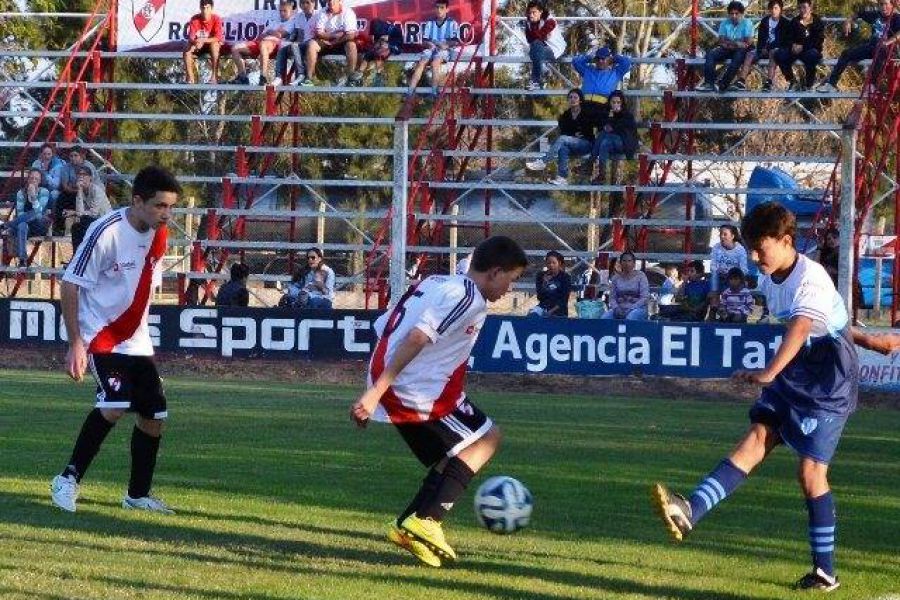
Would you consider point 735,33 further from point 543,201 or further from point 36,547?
point 36,547

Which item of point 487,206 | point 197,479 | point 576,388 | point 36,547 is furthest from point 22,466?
point 487,206

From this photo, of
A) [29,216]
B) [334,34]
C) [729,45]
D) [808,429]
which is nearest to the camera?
Answer: [808,429]

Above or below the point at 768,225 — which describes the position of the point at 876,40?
above

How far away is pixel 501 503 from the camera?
7996mm

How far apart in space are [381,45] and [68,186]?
18.8 ft

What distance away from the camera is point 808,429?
7512 millimetres

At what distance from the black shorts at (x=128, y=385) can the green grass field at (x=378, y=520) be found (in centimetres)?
61

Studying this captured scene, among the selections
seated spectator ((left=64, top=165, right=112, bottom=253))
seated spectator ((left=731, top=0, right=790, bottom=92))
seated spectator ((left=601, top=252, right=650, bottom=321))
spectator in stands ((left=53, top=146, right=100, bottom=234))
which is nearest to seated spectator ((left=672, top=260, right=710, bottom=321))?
seated spectator ((left=601, top=252, right=650, bottom=321))

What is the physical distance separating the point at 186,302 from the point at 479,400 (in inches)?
324

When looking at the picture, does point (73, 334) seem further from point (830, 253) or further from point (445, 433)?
point (830, 253)

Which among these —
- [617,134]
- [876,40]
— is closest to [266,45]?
[617,134]

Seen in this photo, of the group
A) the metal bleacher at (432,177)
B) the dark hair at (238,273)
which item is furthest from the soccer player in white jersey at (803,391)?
the dark hair at (238,273)

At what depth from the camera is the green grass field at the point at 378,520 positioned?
7.38 meters

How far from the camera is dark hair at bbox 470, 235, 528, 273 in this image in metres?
7.78
